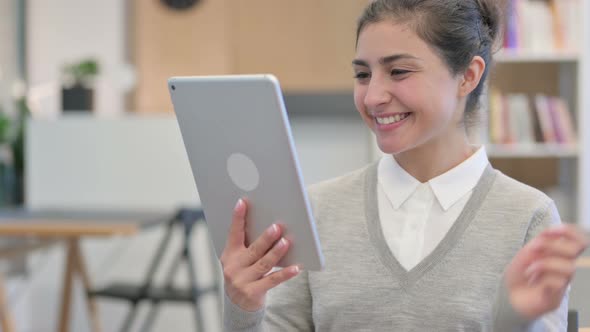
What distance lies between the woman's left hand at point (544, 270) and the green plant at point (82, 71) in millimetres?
3420

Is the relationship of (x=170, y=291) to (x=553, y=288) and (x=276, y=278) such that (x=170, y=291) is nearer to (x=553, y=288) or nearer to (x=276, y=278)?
(x=276, y=278)

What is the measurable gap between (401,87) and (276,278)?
1.19 ft

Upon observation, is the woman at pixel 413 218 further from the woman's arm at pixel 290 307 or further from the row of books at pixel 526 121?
the row of books at pixel 526 121

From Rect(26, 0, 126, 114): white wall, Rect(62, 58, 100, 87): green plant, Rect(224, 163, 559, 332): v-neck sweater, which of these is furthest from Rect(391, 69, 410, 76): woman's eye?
Rect(26, 0, 126, 114): white wall

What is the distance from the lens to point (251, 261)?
4.14ft

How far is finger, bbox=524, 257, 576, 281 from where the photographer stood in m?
0.98

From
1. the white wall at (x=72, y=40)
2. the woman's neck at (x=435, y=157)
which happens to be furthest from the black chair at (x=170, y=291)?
the woman's neck at (x=435, y=157)

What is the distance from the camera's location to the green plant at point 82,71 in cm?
422

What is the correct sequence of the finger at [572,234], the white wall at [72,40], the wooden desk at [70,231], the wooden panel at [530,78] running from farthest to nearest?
the white wall at [72,40]
the wooden panel at [530,78]
the wooden desk at [70,231]
the finger at [572,234]

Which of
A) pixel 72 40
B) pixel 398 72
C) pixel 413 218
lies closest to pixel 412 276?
pixel 413 218

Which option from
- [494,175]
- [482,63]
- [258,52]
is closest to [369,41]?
[482,63]

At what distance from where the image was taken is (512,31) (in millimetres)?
3666

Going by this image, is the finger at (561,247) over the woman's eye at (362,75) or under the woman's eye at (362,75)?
under

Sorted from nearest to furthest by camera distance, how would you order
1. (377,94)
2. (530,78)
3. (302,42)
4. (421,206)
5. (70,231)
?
(377,94) < (421,206) < (70,231) < (530,78) < (302,42)
